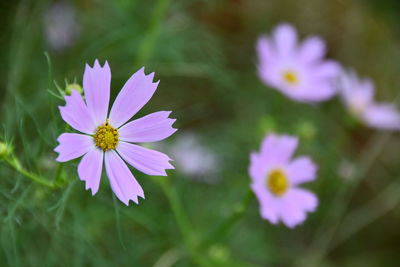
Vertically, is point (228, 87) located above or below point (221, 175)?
above

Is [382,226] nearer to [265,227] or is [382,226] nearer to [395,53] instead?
[265,227]

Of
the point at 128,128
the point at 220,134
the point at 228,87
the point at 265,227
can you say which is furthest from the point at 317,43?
the point at 128,128

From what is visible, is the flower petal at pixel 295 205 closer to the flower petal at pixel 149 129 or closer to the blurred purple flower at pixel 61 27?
the flower petal at pixel 149 129

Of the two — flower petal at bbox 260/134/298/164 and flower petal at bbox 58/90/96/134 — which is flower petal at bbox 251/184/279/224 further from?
flower petal at bbox 58/90/96/134

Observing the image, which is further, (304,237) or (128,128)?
(304,237)

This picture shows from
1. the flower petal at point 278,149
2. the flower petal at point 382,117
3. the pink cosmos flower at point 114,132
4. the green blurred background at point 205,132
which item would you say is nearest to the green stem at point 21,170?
the green blurred background at point 205,132

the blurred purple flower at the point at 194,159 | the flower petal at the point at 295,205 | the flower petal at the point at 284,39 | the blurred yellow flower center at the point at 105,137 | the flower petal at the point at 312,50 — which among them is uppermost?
the flower petal at the point at 284,39
